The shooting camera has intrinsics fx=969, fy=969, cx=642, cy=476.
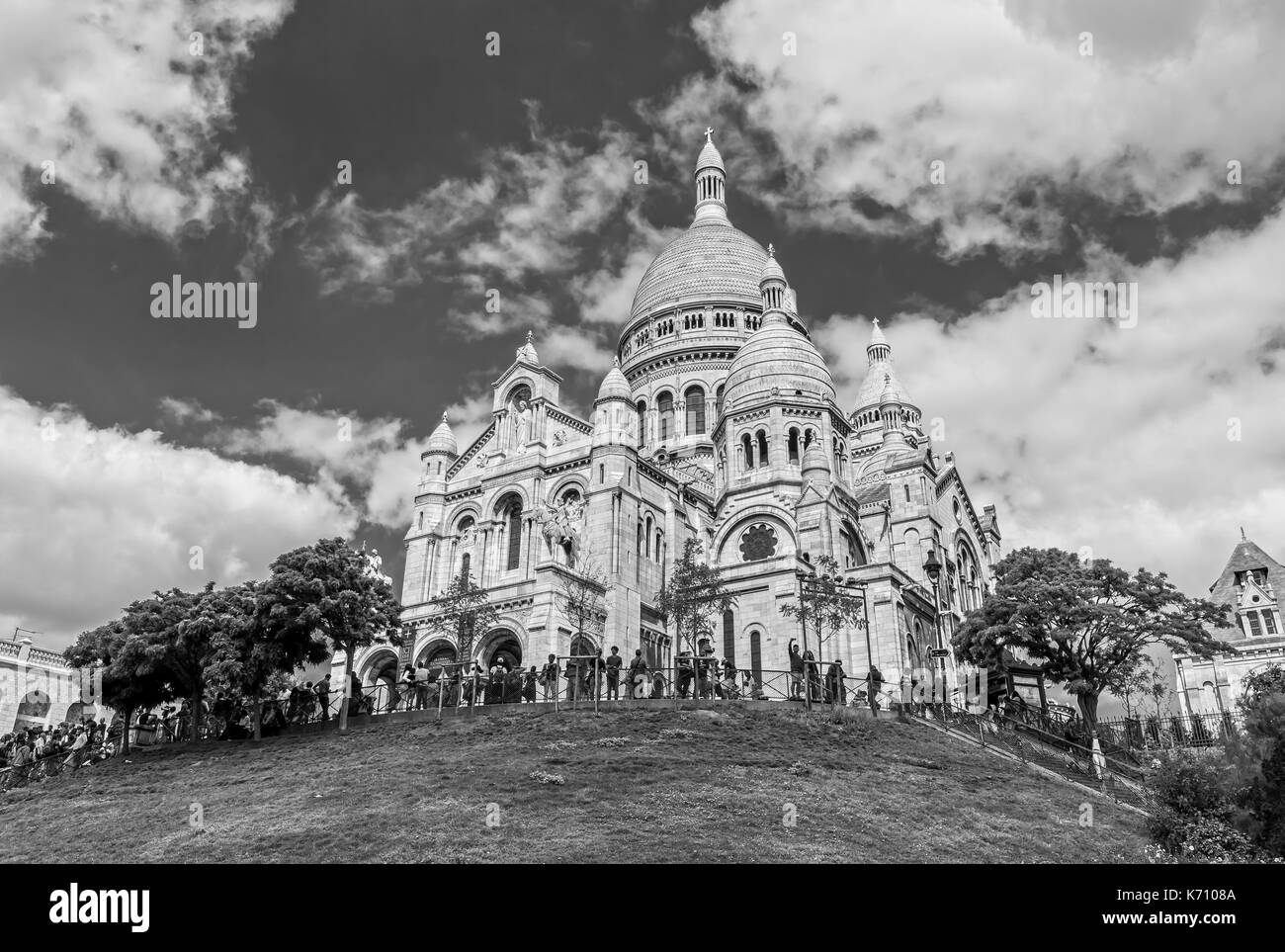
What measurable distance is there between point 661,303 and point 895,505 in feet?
92.0

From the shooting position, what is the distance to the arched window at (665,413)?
66438 mm

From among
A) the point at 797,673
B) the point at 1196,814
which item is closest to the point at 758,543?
the point at 797,673

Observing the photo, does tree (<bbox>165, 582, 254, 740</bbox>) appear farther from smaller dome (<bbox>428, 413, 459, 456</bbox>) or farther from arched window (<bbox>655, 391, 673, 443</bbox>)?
arched window (<bbox>655, 391, 673, 443</bbox>)

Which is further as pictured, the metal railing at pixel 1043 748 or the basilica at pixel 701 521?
the basilica at pixel 701 521

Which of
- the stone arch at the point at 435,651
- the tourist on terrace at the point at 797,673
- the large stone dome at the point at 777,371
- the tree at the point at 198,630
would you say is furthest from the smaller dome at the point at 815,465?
the tree at the point at 198,630

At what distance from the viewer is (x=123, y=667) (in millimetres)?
29000

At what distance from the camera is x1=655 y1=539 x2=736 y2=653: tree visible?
38219 mm

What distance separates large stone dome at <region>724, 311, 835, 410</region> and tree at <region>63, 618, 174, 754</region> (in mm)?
33038

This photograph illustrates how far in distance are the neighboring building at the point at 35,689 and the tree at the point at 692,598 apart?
98.0 feet

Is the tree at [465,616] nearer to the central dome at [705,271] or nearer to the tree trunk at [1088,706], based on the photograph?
the tree trunk at [1088,706]

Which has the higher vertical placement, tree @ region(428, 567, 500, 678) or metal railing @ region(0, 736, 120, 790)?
tree @ region(428, 567, 500, 678)

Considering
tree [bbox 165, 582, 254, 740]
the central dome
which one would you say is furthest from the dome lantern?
tree [bbox 165, 582, 254, 740]
